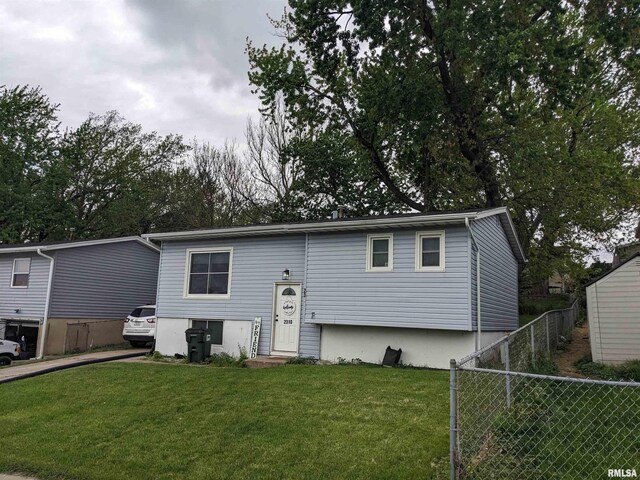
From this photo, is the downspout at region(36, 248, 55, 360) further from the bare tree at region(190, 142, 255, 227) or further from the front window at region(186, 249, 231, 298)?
the bare tree at region(190, 142, 255, 227)

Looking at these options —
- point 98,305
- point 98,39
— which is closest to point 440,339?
point 98,39

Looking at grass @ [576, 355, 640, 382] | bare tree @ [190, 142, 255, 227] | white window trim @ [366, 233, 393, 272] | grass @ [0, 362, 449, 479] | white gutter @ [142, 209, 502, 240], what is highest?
bare tree @ [190, 142, 255, 227]

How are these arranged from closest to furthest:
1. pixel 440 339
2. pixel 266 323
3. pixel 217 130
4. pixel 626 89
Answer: pixel 440 339
pixel 266 323
pixel 626 89
pixel 217 130

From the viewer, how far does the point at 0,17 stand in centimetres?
1206

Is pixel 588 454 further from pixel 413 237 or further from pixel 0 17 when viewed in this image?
pixel 0 17

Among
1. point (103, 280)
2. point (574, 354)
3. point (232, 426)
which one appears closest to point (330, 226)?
point (232, 426)

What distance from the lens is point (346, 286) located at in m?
12.2

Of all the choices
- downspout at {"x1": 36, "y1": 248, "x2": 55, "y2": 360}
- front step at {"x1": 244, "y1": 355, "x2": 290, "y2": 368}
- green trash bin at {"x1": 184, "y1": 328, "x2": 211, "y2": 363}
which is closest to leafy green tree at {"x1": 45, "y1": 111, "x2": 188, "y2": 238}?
downspout at {"x1": 36, "y1": 248, "x2": 55, "y2": 360}

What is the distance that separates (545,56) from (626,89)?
918 centimetres

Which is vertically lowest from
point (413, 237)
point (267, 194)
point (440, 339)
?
point (440, 339)

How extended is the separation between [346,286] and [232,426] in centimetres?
627

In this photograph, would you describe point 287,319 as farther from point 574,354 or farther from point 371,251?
point 574,354

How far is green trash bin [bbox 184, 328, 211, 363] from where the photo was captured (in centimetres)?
1314

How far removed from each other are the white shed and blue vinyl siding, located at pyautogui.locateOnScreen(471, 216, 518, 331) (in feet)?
7.96
